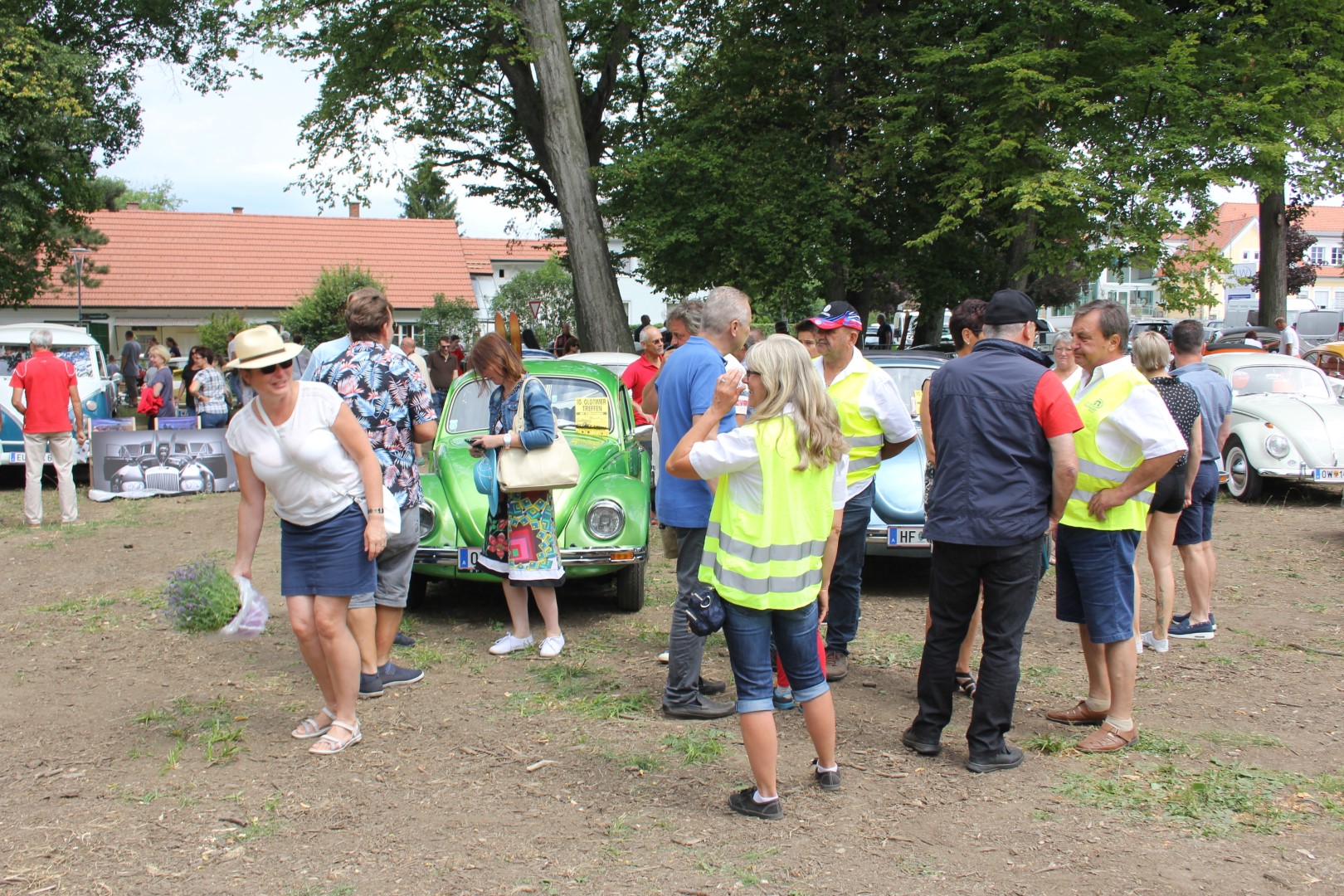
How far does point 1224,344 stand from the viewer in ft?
74.5

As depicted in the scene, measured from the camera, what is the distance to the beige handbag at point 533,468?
5.84 m

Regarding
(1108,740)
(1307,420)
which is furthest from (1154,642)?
(1307,420)

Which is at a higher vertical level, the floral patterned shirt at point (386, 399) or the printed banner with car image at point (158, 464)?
the floral patterned shirt at point (386, 399)

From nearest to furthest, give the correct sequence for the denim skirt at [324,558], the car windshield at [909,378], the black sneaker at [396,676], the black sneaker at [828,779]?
1. the black sneaker at [828,779]
2. the denim skirt at [324,558]
3. the black sneaker at [396,676]
4. the car windshield at [909,378]

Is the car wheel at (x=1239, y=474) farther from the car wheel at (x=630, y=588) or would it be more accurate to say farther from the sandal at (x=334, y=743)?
the sandal at (x=334, y=743)

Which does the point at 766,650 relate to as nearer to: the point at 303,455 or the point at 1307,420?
the point at 303,455

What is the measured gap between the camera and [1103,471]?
179 inches

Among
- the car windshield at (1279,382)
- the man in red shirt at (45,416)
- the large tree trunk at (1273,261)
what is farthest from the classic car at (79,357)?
the large tree trunk at (1273,261)

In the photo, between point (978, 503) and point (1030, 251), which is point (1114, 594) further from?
point (1030, 251)

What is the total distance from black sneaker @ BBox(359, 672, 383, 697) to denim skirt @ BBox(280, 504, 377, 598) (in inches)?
42.2

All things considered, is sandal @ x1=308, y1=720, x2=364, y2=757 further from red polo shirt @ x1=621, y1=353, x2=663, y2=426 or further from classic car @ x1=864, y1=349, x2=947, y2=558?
red polo shirt @ x1=621, y1=353, x2=663, y2=426

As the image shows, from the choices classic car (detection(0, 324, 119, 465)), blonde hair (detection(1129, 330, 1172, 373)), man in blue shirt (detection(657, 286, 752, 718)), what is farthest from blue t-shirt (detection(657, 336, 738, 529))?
classic car (detection(0, 324, 119, 465))

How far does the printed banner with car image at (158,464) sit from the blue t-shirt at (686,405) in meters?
9.15

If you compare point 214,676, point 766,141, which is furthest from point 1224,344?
point 214,676
